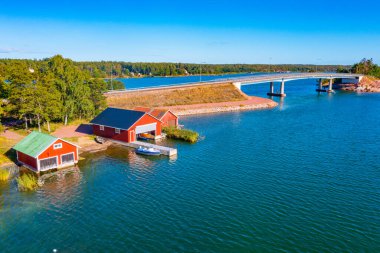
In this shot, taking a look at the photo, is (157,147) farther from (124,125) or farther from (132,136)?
(124,125)

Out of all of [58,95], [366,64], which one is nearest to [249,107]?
[58,95]

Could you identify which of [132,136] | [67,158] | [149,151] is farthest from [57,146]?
[132,136]

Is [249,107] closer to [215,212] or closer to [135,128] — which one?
[135,128]

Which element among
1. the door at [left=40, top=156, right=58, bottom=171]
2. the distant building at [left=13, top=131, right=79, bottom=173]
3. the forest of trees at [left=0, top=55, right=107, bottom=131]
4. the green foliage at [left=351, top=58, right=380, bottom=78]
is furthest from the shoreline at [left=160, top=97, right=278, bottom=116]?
the green foliage at [left=351, top=58, right=380, bottom=78]

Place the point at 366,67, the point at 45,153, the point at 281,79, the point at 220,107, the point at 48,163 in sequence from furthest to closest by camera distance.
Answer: the point at 366,67
the point at 281,79
the point at 220,107
the point at 48,163
the point at 45,153

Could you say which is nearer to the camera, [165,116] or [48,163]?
[48,163]

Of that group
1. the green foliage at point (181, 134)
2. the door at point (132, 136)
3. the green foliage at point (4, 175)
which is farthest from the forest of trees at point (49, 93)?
the green foliage at point (181, 134)
